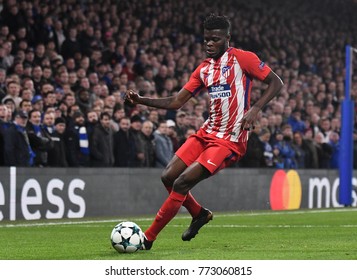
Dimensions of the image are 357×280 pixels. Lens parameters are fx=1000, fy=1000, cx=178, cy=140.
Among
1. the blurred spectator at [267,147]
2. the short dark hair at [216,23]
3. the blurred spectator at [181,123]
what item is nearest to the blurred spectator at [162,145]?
the blurred spectator at [181,123]

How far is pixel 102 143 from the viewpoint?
17.4 m

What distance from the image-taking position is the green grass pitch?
9.38 meters

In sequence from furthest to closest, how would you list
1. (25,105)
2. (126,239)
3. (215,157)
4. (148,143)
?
(148,143)
(25,105)
(215,157)
(126,239)

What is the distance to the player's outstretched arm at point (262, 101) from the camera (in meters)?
9.61

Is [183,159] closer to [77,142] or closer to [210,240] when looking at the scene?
[210,240]

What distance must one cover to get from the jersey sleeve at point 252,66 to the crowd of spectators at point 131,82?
6260 mm

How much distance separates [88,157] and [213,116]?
7.53 metres

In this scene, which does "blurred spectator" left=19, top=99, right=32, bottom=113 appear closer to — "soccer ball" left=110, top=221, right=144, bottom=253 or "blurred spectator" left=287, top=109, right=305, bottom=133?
"soccer ball" left=110, top=221, right=144, bottom=253

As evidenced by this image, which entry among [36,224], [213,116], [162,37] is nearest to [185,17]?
[162,37]

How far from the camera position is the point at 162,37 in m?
24.3

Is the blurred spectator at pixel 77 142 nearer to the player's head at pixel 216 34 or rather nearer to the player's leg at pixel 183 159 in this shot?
the player's leg at pixel 183 159

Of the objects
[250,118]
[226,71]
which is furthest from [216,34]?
[250,118]

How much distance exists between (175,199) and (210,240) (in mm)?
1907

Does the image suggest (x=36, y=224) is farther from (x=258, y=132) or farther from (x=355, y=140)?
(x=355, y=140)
